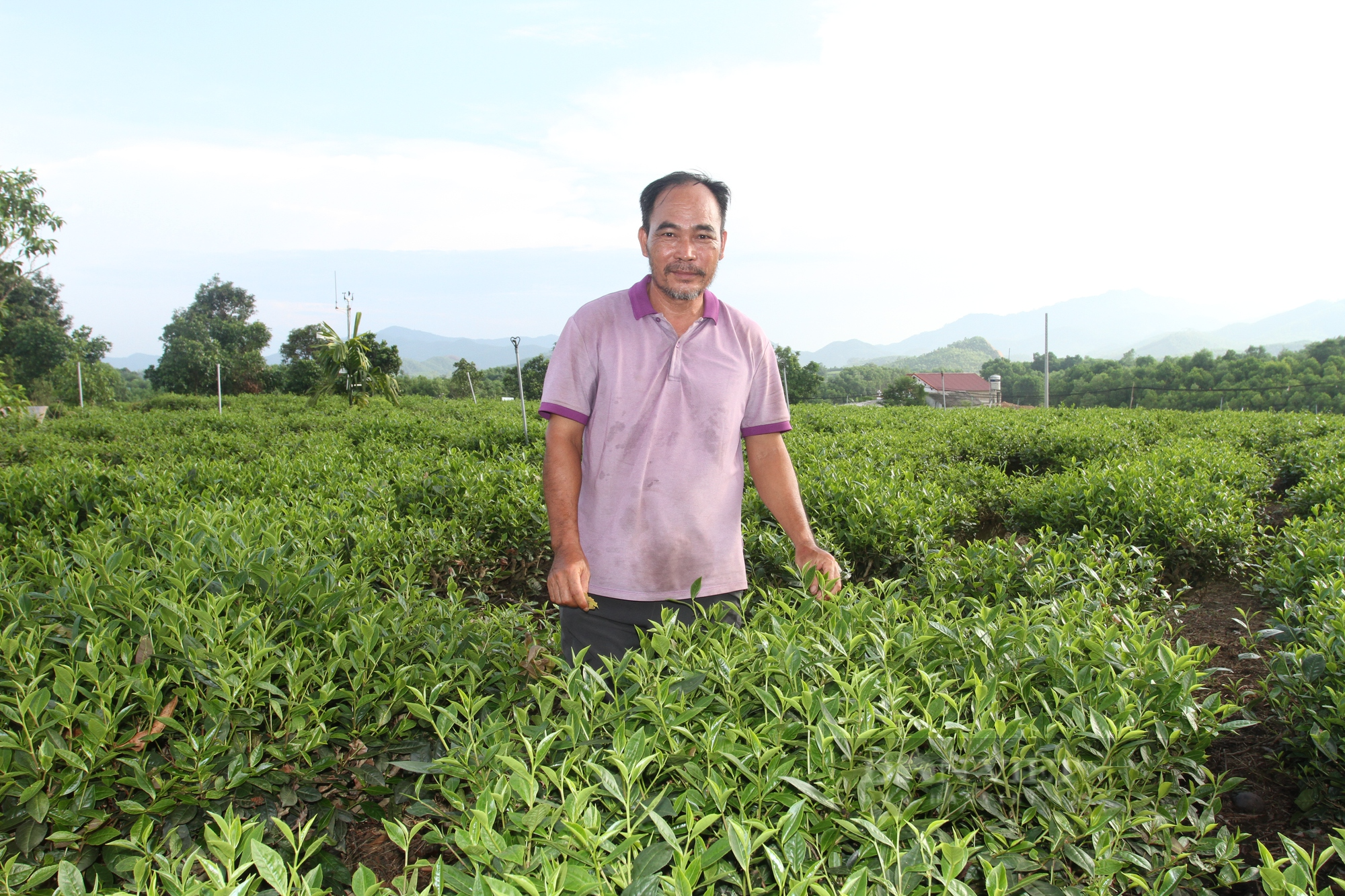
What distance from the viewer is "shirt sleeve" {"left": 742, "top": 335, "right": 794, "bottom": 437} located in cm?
269

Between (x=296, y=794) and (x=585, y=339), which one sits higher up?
(x=585, y=339)

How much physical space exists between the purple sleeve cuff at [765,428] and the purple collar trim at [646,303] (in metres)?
0.39

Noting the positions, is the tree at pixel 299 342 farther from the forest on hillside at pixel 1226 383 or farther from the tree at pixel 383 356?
the forest on hillside at pixel 1226 383

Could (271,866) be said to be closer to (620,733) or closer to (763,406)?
(620,733)

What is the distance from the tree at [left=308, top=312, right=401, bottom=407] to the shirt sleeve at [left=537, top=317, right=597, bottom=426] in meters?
24.9

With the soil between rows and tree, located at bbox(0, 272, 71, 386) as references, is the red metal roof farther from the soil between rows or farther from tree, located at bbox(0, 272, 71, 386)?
the soil between rows

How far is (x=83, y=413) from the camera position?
51.1 ft

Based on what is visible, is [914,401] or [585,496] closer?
[585,496]

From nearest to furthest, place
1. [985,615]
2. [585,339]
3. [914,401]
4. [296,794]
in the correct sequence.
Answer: [296,794], [985,615], [585,339], [914,401]

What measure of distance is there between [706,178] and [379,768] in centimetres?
200

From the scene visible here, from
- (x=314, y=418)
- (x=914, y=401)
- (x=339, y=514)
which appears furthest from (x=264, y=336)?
(x=339, y=514)

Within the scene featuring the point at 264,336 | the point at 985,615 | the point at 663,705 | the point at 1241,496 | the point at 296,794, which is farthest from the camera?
the point at 264,336

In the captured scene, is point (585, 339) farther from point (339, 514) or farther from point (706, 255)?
point (339, 514)

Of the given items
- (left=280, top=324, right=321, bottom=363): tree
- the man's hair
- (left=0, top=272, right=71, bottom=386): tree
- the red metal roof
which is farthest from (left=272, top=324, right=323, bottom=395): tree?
the red metal roof
